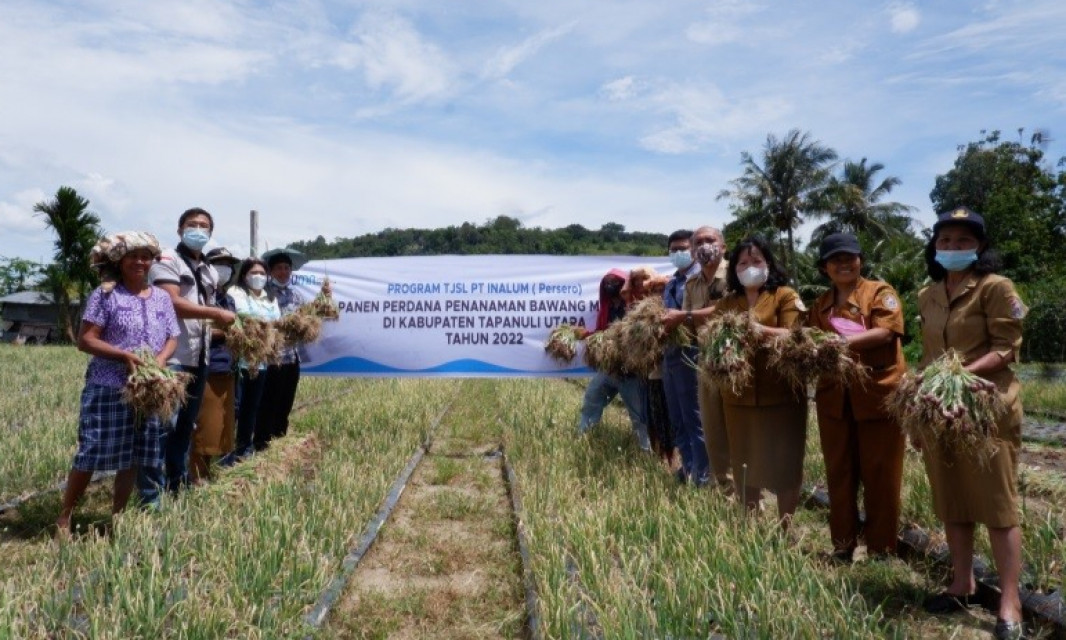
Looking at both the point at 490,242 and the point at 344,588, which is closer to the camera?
the point at 344,588

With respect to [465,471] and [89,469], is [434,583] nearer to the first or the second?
[89,469]

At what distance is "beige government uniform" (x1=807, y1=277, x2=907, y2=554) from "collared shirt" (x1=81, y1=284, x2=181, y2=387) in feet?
12.2

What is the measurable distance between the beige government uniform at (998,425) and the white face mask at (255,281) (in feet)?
16.6

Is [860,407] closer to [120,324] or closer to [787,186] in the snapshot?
[120,324]

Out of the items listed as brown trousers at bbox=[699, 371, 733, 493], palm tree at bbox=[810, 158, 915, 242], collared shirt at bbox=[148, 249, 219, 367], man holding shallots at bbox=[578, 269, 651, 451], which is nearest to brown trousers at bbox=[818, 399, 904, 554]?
brown trousers at bbox=[699, 371, 733, 493]

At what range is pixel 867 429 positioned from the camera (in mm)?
4152

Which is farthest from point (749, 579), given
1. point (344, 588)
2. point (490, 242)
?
point (490, 242)

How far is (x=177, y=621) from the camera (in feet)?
9.28

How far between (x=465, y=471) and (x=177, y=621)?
13.0 feet

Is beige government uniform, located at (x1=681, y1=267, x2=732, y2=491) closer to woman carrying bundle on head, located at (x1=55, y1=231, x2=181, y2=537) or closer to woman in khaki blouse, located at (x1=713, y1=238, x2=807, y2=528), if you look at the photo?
woman in khaki blouse, located at (x1=713, y1=238, x2=807, y2=528)

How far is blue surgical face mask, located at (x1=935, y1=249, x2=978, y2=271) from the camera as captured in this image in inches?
141

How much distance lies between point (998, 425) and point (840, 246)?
1163 mm

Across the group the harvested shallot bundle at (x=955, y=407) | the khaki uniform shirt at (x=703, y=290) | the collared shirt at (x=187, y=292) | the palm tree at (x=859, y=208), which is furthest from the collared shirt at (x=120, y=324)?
Result: the palm tree at (x=859, y=208)

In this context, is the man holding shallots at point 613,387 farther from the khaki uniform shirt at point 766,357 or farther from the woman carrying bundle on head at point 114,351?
the woman carrying bundle on head at point 114,351
